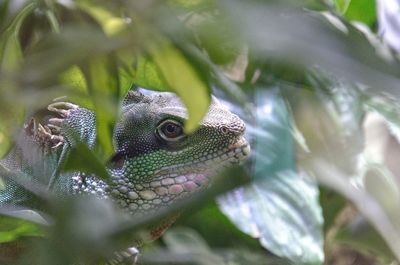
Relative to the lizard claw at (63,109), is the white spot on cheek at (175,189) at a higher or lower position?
lower

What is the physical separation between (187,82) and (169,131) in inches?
26.8

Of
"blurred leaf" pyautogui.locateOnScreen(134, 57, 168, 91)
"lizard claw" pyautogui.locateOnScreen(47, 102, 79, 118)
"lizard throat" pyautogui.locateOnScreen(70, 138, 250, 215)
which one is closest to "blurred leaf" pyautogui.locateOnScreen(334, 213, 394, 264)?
"lizard throat" pyautogui.locateOnScreen(70, 138, 250, 215)

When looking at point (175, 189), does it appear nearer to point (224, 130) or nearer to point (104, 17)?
point (224, 130)

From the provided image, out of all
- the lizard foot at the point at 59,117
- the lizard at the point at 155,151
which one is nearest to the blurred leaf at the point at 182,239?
the lizard at the point at 155,151

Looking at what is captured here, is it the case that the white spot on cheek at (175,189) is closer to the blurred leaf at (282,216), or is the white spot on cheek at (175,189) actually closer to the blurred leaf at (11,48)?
the blurred leaf at (282,216)

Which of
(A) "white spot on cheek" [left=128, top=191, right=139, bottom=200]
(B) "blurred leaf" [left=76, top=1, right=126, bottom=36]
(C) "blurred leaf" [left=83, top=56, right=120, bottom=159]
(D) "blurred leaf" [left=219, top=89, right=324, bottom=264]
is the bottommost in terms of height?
(A) "white spot on cheek" [left=128, top=191, right=139, bottom=200]

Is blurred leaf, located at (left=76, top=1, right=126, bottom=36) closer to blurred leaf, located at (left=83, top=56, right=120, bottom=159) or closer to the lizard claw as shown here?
blurred leaf, located at (left=83, top=56, right=120, bottom=159)

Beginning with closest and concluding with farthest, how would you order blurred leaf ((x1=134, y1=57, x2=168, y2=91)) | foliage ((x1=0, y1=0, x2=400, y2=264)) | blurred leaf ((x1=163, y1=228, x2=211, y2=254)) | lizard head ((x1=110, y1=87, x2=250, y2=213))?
foliage ((x1=0, y1=0, x2=400, y2=264)) < blurred leaf ((x1=134, y1=57, x2=168, y2=91)) < blurred leaf ((x1=163, y1=228, x2=211, y2=254)) < lizard head ((x1=110, y1=87, x2=250, y2=213))

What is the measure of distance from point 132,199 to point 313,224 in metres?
0.30

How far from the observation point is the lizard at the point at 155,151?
1048mm

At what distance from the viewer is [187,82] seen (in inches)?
15.6

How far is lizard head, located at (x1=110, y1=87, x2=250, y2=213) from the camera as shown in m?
1.06

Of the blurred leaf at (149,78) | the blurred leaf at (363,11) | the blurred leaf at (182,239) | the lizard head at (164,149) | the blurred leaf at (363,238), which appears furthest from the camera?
the blurred leaf at (363,238)

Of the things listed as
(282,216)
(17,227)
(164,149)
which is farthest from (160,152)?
(17,227)
